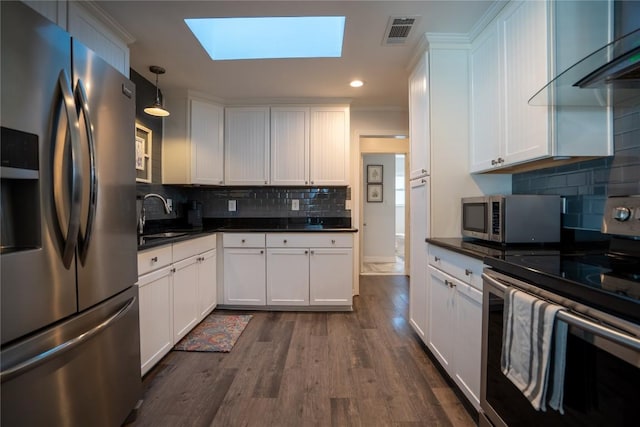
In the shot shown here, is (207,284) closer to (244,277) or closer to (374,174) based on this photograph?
(244,277)

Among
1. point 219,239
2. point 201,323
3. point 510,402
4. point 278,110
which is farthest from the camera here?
point 278,110

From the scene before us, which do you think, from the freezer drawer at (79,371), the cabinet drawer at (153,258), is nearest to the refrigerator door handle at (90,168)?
the freezer drawer at (79,371)

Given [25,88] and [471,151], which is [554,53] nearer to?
[471,151]

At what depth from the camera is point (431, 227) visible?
2.15 metres

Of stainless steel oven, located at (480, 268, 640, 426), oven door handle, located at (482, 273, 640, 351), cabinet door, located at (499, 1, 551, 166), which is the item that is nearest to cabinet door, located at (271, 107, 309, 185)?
cabinet door, located at (499, 1, 551, 166)

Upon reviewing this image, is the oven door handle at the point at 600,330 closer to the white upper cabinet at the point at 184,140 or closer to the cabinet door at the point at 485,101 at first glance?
the cabinet door at the point at 485,101

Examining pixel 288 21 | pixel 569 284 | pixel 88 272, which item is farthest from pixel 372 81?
pixel 88 272

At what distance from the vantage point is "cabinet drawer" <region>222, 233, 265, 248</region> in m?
3.11

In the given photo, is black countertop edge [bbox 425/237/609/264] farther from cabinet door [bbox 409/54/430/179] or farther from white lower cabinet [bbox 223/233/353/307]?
white lower cabinet [bbox 223/233/353/307]

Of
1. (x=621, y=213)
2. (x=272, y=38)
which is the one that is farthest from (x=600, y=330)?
(x=272, y=38)

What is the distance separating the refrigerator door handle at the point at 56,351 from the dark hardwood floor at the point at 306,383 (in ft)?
2.13

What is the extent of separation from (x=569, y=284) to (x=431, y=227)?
4.22ft

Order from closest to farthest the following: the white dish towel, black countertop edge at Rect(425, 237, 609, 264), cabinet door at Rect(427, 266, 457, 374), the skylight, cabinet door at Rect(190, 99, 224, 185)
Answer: the white dish towel → black countertop edge at Rect(425, 237, 609, 264) → cabinet door at Rect(427, 266, 457, 374) → the skylight → cabinet door at Rect(190, 99, 224, 185)

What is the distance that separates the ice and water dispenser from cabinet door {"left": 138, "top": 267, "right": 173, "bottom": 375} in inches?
33.8
